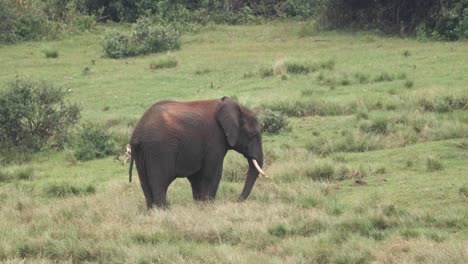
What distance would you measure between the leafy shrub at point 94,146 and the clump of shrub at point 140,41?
1137 cm

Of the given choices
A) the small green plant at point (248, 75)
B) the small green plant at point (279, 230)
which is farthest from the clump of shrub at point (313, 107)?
the small green plant at point (279, 230)

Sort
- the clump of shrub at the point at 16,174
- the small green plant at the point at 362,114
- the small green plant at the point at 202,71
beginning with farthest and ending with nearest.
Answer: the small green plant at the point at 202,71 → the small green plant at the point at 362,114 → the clump of shrub at the point at 16,174

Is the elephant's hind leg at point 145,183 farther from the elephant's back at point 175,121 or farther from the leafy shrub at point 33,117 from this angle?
the leafy shrub at point 33,117

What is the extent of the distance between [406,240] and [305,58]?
1504 centimetres

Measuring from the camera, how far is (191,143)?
12.6m

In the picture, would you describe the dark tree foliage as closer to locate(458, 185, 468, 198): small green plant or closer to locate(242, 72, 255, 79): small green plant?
locate(242, 72, 255, 79): small green plant

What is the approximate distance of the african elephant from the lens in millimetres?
12320

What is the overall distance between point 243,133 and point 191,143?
90cm

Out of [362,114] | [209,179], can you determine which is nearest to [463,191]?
[209,179]

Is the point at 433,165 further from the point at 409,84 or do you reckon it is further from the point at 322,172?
the point at 409,84

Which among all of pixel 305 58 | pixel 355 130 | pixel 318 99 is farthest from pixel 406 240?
pixel 305 58

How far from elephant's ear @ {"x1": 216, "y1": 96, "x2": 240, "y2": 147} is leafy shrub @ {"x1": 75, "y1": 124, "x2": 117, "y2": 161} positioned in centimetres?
488

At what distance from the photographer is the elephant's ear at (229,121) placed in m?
12.8

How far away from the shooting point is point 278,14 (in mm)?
37969
